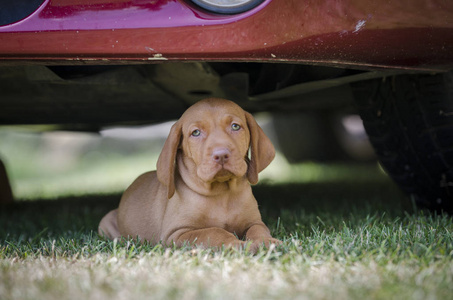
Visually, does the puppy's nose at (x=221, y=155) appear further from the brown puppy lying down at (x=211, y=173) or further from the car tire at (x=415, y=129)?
the car tire at (x=415, y=129)

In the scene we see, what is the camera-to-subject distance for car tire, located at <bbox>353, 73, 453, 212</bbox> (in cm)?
318

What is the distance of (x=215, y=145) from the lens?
9.05ft

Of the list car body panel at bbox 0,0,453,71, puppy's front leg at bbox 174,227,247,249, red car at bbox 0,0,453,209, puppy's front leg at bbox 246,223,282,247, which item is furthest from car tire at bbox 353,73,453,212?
puppy's front leg at bbox 174,227,247,249

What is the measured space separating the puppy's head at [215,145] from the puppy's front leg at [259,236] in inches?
10.3

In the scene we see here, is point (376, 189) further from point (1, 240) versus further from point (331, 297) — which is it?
point (331, 297)

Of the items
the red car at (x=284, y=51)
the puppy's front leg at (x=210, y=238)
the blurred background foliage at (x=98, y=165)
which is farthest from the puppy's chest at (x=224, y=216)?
the blurred background foliage at (x=98, y=165)

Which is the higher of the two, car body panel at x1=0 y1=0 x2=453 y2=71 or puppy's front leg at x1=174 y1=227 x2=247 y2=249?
car body panel at x1=0 y1=0 x2=453 y2=71

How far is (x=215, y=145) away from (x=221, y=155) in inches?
2.9

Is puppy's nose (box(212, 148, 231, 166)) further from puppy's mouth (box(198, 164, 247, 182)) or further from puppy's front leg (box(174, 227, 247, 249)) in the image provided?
puppy's front leg (box(174, 227, 247, 249))

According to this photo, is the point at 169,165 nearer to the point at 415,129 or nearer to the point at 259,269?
the point at 259,269

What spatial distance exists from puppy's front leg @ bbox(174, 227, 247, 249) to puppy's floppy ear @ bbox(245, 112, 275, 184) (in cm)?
39

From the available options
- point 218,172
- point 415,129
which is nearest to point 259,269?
point 218,172

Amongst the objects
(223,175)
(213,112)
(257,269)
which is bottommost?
(257,269)

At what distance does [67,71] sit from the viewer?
3.26 meters
